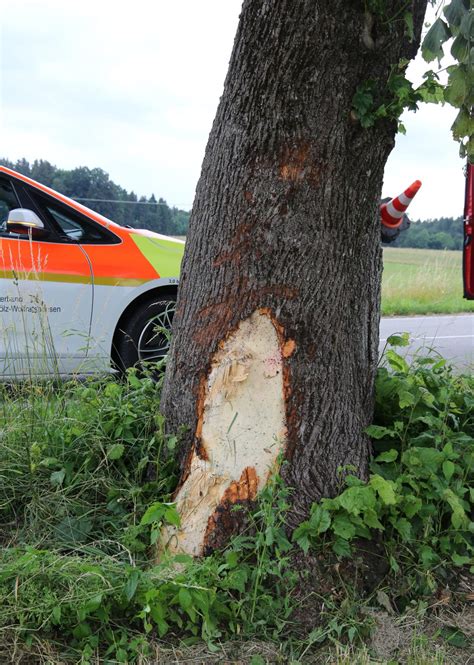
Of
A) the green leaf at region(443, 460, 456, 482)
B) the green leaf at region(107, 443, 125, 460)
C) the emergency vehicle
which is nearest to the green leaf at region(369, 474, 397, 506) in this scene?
the green leaf at region(443, 460, 456, 482)

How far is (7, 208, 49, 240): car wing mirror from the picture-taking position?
5.00 metres

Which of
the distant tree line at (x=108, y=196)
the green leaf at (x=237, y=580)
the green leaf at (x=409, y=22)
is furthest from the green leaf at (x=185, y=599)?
the distant tree line at (x=108, y=196)

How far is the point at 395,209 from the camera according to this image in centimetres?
546

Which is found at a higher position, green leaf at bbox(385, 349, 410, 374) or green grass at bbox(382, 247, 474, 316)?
green leaf at bbox(385, 349, 410, 374)

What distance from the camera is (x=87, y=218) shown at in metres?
5.66

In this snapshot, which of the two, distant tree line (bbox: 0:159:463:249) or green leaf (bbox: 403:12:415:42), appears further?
distant tree line (bbox: 0:159:463:249)

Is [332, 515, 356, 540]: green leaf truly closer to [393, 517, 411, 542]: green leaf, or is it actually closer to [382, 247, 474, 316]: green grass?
[393, 517, 411, 542]: green leaf

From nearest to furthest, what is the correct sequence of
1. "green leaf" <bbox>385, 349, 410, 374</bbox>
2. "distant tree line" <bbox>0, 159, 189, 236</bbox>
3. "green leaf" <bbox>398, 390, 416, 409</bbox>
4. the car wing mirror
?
"green leaf" <bbox>398, 390, 416, 409</bbox> < "green leaf" <bbox>385, 349, 410, 374</bbox> < the car wing mirror < "distant tree line" <bbox>0, 159, 189, 236</bbox>

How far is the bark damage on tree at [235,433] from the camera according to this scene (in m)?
2.84

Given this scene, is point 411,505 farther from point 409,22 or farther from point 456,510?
point 409,22

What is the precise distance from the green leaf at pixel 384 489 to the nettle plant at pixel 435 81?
1253 mm

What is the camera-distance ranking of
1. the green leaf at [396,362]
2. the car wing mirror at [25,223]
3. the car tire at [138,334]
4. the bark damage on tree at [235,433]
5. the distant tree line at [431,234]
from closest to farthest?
the bark damage on tree at [235,433], the green leaf at [396,362], the car wing mirror at [25,223], the car tire at [138,334], the distant tree line at [431,234]

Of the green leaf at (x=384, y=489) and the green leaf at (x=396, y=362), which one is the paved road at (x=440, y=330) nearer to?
the green leaf at (x=396, y=362)

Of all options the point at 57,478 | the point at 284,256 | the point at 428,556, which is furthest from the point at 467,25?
the point at 57,478
